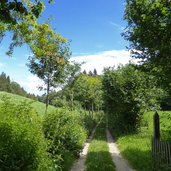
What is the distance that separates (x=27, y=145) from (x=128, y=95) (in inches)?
823

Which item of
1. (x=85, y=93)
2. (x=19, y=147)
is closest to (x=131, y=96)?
(x=19, y=147)

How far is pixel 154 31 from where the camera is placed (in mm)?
12523

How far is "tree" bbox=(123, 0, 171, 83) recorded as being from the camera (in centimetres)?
1202

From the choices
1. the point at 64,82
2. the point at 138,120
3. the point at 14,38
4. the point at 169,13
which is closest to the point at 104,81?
the point at 138,120

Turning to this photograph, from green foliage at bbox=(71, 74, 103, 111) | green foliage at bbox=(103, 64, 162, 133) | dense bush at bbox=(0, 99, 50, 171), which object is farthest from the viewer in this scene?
green foliage at bbox=(71, 74, 103, 111)

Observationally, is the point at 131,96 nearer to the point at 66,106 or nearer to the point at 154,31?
the point at 66,106

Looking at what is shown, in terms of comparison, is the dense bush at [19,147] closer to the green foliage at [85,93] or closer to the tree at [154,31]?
the tree at [154,31]

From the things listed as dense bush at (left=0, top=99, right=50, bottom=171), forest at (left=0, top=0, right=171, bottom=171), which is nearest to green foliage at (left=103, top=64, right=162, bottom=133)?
forest at (left=0, top=0, right=171, bottom=171)

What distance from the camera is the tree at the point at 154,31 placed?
1202cm

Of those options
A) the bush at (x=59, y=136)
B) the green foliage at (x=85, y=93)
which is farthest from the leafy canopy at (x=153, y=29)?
the green foliage at (x=85, y=93)

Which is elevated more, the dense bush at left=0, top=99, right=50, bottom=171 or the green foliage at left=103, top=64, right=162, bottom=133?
the green foliage at left=103, top=64, right=162, bottom=133

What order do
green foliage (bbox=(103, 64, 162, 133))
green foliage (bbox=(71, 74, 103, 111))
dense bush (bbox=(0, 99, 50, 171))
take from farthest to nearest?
green foliage (bbox=(71, 74, 103, 111)), green foliage (bbox=(103, 64, 162, 133)), dense bush (bbox=(0, 99, 50, 171))

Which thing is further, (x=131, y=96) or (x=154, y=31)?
(x=131, y=96)

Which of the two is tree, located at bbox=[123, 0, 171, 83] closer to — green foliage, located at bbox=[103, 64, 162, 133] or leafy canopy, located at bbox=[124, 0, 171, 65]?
leafy canopy, located at bbox=[124, 0, 171, 65]
